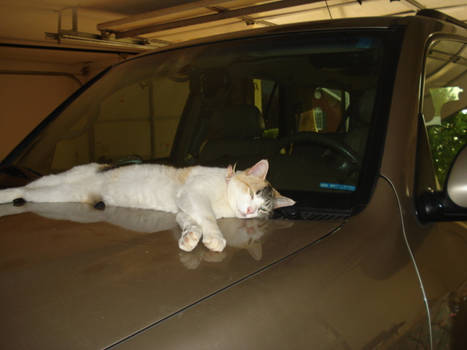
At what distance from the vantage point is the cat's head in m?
1.52

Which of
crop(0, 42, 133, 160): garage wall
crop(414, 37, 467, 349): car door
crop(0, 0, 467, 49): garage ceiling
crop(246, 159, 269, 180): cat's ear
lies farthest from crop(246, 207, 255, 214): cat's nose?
crop(0, 42, 133, 160): garage wall

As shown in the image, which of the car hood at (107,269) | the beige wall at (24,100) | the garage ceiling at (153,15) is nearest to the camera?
the car hood at (107,269)

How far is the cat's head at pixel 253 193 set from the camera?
5.00ft

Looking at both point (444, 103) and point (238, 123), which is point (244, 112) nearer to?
point (238, 123)

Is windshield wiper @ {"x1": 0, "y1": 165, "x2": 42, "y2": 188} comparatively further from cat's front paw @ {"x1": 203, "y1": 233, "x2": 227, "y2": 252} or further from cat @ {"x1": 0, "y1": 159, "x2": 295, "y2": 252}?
cat's front paw @ {"x1": 203, "y1": 233, "x2": 227, "y2": 252}

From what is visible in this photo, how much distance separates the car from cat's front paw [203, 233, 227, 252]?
3 cm

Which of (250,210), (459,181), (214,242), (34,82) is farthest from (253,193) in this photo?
(34,82)

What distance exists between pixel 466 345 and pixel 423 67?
0.96 metres

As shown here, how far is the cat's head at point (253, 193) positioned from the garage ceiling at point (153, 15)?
6.80 feet

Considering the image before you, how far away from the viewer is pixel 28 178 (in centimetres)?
190

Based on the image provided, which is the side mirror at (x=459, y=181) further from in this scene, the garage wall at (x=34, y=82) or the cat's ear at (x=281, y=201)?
the garage wall at (x=34, y=82)

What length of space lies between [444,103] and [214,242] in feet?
3.86

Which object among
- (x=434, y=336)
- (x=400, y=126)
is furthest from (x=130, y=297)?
(x=400, y=126)

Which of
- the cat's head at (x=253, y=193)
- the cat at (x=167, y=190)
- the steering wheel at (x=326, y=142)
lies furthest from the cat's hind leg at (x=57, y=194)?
the steering wheel at (x=326, y=142)
